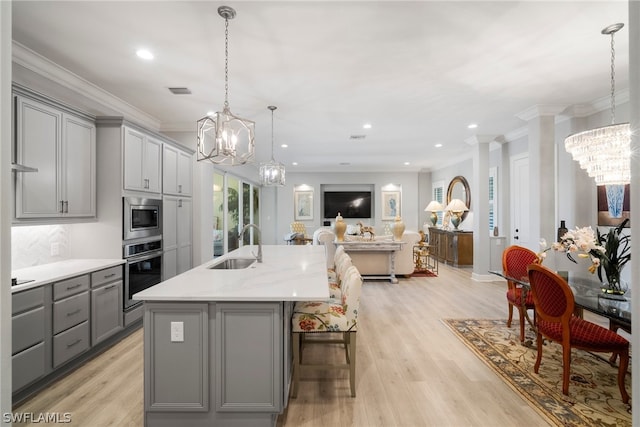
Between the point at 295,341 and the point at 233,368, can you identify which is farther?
the point at 295,341

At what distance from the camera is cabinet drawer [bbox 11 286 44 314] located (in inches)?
88.9

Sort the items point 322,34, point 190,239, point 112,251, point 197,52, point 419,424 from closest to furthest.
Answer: point 419,424
point 322,34
point 197,52
point 112,251
point 190,239

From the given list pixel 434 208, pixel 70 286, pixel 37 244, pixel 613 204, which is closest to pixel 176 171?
pixel 37 244

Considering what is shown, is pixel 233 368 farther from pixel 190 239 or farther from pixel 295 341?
pixel 190 239

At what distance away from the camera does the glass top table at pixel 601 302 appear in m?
2.12

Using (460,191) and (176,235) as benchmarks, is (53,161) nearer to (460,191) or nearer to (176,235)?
(176,235)

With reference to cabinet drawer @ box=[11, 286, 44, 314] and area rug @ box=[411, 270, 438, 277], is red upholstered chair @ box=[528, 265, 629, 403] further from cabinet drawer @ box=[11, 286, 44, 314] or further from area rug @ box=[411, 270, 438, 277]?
area rug @ box=[411, 270, 438, 277]

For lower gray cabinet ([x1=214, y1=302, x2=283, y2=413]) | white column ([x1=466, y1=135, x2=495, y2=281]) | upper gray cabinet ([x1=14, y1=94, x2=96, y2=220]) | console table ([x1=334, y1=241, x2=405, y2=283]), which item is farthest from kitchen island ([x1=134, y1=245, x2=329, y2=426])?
white column ([x1=466, y1=135, x2=495, y2=281])

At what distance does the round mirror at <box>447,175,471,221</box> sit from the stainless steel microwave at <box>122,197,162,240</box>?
6.72 m

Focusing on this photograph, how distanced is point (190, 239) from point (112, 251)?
61.2 inches

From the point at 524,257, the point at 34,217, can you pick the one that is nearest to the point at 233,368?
the point at 34,217

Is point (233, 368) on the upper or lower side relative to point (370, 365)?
upper

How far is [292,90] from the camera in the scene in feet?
12.3

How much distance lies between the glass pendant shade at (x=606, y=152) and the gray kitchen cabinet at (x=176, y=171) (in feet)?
14.3
